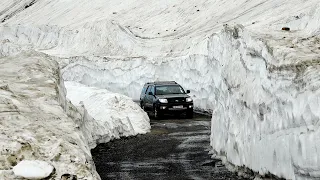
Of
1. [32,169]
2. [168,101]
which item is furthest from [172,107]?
[32,169]

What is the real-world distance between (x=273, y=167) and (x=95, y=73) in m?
34.6

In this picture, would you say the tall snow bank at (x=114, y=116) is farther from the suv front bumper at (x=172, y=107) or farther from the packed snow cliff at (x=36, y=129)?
the packed snow cliff at (x=36, y=129)

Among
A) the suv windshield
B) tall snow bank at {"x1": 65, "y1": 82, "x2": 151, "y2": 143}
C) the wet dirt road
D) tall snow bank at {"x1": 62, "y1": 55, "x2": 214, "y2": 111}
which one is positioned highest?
tall snow bank at {"x1": 62, "y1": 55, "x2": 214, "y2": 111}

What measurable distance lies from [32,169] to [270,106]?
4456mm

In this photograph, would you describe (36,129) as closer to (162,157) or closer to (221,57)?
(162,157)

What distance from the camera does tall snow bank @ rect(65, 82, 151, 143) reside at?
16.1 metres

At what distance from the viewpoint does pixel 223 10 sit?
4669cm

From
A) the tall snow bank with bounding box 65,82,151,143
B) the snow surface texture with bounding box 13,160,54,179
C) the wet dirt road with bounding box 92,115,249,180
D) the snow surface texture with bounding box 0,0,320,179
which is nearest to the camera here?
the snow surface texture with bounding box 13,160,54,179

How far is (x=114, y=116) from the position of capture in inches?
682

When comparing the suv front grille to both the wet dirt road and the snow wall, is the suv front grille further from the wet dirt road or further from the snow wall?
the snow wall

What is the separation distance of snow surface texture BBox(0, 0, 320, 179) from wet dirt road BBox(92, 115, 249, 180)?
57 cm

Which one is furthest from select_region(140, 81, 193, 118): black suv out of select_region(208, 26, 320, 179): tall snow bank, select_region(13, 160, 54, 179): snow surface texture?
select_region(13, 160, 54, 179): snow surface texture

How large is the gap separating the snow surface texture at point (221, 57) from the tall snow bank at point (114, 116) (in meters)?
2.94

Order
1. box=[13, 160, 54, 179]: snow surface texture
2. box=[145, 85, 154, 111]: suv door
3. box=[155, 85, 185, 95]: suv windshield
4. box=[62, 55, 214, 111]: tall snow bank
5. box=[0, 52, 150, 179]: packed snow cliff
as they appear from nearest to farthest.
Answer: box=[13, 160, 54, 179]: snow surface texture < box=[0, 52, 150, 179]: packed snow cliff < box=[145, 85, 154, 111]: suv door < box=[155, 85, 185, 95]: suv windshield < box=[62, 55, 214, 111]: tall snow bank
